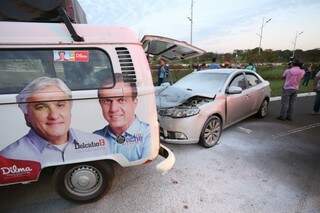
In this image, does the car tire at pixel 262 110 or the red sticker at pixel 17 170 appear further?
the car tire at pixel 262 110

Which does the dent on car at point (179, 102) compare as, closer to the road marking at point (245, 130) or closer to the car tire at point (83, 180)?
the road marking at point (245, 130)

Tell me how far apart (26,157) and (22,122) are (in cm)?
41

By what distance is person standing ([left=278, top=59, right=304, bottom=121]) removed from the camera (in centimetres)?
687

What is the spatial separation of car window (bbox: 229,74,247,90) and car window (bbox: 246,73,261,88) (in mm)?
274

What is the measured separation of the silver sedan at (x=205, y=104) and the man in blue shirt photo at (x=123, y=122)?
5.26 ft

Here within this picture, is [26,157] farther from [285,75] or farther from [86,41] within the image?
[285,75]

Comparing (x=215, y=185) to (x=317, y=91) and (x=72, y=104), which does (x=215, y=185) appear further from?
(x=317, y=91)

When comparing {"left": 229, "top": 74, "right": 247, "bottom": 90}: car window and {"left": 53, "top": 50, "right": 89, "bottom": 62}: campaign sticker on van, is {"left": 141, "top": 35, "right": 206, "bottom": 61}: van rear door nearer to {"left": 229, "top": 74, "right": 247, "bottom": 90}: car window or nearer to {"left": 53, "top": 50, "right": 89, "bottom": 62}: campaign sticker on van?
{"left": 53, "top": 50, "right": 89, "bottom": 62}: campaign sticker on van

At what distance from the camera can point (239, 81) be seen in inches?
241

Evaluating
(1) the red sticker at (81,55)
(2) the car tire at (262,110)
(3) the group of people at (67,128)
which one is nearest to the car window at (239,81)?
(2) the car tire at (262,110)

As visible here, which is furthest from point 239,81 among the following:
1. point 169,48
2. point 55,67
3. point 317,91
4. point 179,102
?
point 55,67

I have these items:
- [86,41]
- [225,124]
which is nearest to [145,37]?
[86,41]

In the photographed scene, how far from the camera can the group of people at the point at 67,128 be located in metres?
2.78

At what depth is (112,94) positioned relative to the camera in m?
3.00
